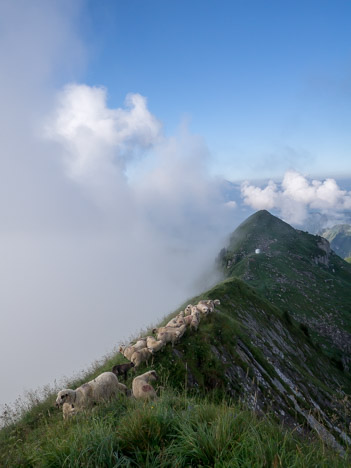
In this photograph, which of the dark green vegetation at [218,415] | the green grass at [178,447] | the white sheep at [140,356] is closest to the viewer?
the green grass at [178,447]

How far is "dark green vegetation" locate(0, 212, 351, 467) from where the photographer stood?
5.09m

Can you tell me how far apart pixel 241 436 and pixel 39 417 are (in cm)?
1025

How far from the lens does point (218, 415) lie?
578 cm

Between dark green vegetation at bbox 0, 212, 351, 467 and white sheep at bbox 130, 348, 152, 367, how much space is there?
41 cm

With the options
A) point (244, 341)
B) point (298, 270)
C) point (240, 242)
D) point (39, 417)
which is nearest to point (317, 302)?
point (298, 270)

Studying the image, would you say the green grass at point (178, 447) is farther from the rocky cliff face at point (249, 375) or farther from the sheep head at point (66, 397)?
the sheep head at point (66, 397)

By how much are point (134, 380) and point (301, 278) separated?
108m

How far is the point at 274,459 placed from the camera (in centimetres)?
460

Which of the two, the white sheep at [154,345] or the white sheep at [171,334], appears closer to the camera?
the white sheep at [154,345]

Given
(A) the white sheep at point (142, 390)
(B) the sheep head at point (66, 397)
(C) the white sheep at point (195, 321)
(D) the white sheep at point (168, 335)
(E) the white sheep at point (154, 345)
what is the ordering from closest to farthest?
(A) the white sheep at point (142, 390) → (B) the sheep head at point (66, 397) → (E) the white sheep at point (154, 345) → (D) the white sheep at point (168, 335) → (C) the white sheep at point (195, 321)

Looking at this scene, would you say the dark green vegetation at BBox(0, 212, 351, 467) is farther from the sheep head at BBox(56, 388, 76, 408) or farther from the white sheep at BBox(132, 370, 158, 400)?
the white sheep at BBox(132, 370, 158, 400)

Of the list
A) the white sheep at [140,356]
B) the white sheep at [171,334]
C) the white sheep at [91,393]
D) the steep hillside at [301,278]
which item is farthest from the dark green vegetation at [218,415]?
the steep hillside at [301,278]

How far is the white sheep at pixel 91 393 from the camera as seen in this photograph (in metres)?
9.86

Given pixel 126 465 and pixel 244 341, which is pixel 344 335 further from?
pixel 126 465
